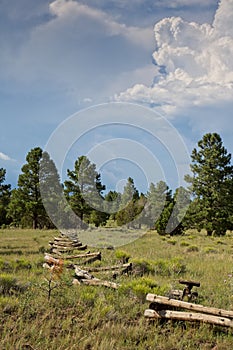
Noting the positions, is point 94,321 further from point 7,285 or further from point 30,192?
point 30,192

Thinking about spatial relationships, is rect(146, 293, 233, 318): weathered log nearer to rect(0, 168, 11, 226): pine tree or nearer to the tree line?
the tree line

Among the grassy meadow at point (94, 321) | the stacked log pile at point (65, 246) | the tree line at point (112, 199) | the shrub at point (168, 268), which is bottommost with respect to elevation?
the grassy meadow at point (94, 321)

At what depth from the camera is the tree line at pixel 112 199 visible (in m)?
31.0

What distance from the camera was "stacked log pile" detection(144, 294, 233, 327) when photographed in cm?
532

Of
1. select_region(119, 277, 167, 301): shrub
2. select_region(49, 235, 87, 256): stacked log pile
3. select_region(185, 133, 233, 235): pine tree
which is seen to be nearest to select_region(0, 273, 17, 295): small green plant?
select_region(119, 277, 167, 301): shrub

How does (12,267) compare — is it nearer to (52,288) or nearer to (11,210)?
(52,288)

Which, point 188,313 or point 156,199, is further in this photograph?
point 156,199

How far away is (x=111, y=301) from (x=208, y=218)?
26116 mm

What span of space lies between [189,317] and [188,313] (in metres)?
0.07

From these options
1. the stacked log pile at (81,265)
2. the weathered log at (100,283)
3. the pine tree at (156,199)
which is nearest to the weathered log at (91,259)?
the stacked log pile at (81,265)

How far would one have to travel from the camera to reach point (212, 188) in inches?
1240

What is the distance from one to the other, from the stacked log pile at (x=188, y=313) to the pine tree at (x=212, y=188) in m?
25.9

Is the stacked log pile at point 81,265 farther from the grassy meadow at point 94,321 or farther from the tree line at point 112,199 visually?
the tree line at point 112,199

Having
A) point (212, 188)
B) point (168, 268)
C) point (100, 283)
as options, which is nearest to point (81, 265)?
point (168, 268)
